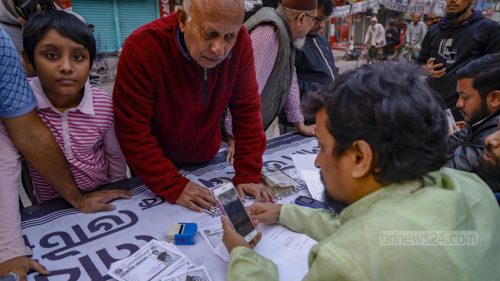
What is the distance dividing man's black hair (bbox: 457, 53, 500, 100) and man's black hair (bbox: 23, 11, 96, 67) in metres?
2.05

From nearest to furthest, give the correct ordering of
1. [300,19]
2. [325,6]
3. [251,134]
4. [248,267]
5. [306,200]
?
[248,267] → [306,200] → [251,134] → [300,19] → [325,6]

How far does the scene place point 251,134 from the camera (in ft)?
5.74

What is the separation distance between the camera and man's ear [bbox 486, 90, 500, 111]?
1863mm

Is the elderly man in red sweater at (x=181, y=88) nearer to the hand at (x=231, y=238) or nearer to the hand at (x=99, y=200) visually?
the hand at (x=99, y=200)

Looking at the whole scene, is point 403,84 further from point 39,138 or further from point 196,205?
point 39,138

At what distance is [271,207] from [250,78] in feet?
2.31

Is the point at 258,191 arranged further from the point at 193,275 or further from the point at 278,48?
the point at 278,48

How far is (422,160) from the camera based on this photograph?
75 cm

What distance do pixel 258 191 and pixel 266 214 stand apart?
25 centimetres

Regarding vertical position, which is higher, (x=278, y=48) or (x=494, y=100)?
(x=278, y=48)

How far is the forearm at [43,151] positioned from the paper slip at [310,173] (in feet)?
3.42

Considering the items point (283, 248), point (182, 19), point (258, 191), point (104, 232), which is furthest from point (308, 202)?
point (182, 19)

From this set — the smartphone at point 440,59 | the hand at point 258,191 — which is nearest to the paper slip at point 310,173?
the hand at point 258,191

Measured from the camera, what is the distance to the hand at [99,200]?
1.41 m
